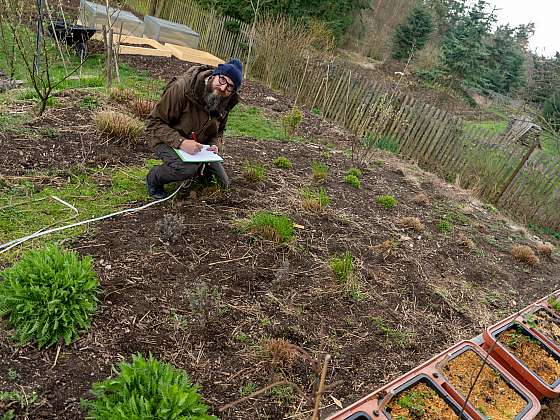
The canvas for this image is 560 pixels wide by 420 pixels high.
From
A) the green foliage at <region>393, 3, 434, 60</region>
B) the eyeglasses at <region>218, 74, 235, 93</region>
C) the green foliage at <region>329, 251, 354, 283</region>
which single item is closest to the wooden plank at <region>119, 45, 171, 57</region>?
the eyeglasses at <region>218, 74, 235, 93</region>

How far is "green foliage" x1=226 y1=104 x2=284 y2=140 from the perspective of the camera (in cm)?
613

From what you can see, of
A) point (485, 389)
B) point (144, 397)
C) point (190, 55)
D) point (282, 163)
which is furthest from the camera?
point (190, 55)

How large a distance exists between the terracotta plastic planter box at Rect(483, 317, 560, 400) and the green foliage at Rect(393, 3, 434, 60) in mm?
20157

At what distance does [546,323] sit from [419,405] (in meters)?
1.65

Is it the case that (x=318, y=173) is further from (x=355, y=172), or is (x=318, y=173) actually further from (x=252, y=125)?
(x=252, y=125)

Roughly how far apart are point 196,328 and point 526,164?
7156 millimetres

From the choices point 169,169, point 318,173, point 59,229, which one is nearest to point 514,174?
point 318,173

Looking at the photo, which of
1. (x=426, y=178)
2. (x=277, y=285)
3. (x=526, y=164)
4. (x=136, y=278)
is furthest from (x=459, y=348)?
(x=526, y=164)

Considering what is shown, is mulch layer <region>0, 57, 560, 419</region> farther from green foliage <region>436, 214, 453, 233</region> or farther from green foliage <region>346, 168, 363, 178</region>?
green foliage <region>346, 168, 363, 178</region>

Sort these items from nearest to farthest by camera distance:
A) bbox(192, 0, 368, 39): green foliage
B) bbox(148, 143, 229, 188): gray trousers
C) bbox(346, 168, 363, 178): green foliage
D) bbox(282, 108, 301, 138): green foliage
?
bbox(148, 143, 229, 188): gray trousers < bbox(346, 168, 363, 178): green foliage < bbox(282, 108, 301, 138): green foliage < bbox(192, 0, 368, 39): green foliage

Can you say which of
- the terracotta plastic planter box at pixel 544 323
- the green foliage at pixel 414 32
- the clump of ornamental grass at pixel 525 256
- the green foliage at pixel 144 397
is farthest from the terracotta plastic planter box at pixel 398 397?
the green foliage at pixel 414 32

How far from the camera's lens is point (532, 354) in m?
2.70

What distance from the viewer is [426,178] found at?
22.5ft

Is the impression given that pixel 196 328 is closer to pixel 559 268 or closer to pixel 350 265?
pixel 350 265
